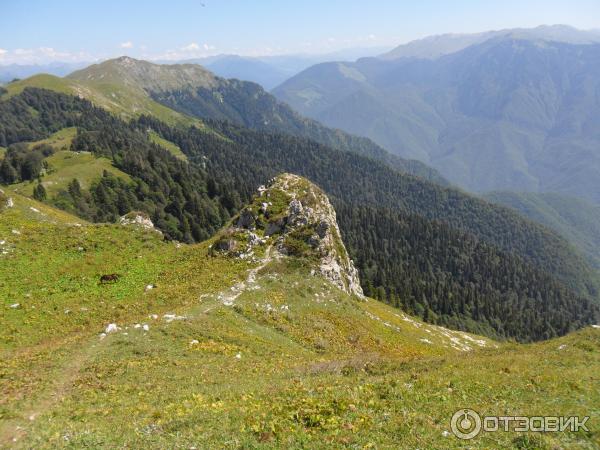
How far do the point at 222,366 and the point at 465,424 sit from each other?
54.3 ft

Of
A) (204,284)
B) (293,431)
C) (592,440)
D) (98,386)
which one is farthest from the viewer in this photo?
(204,284)

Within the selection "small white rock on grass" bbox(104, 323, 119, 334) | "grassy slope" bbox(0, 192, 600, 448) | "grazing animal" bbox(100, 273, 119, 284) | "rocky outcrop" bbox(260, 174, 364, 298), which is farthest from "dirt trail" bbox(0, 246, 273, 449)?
"rocky outcrop" bbox(260, 174, 364, 298)

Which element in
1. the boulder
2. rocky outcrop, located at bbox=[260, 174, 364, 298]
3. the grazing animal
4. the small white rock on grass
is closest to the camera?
the small white rock on grass

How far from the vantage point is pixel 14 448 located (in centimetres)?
1580

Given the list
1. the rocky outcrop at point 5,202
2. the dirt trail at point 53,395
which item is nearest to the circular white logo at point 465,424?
the dirt trail at point 53,395

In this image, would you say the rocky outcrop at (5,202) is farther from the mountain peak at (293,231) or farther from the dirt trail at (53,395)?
the dirt trail at (53,395)

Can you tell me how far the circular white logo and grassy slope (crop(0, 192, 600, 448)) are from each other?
55 centimetres

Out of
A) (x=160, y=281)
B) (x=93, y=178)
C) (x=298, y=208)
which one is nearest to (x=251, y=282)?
(x=160, y=281)

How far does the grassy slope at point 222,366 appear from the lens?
53.6ft

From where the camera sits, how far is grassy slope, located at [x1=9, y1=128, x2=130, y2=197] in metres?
130

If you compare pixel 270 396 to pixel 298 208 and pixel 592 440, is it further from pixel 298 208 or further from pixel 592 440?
pixel 298 208

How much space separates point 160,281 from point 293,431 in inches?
1265

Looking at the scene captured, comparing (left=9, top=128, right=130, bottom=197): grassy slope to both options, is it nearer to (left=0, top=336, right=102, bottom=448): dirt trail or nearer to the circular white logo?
(left=0, top=336, right=102, bottom=448): dirt trail

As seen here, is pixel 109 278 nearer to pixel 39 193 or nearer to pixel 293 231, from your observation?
pixel 293 231
